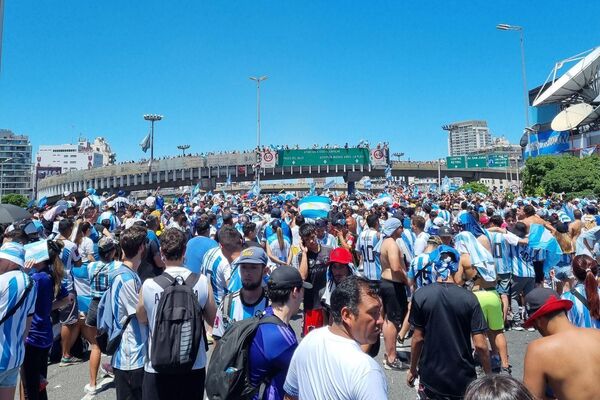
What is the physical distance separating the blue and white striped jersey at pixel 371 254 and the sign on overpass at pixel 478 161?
6826 cm

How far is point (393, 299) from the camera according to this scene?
5.83 m

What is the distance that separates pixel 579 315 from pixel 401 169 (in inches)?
2692

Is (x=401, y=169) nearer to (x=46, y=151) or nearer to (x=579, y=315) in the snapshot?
(x=579, y=315)

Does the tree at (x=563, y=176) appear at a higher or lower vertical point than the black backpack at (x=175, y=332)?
higher

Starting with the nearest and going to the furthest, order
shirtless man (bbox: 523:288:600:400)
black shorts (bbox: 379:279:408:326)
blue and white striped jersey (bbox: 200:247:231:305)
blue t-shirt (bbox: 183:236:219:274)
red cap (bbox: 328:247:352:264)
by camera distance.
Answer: shirtless man (bbox: 523:288:600:400)
red cap (bbox: 328:247:352:264)
blue and white striped jersey (bbox: 200:247:231:305)
black shorts (bbox: 379:279:408:326)
blue t-shirt (bbox: 183:236:219:274)

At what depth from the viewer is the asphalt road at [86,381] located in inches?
197

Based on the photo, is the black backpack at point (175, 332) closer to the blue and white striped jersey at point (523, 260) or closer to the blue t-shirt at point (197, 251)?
the blue t-shirt at point (197, 251)

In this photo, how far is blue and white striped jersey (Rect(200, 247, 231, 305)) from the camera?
198 inches

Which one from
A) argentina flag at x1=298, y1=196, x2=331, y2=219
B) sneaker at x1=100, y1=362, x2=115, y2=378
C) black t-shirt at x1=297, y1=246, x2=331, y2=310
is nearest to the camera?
black t-shirt at x1=297, y1=246, x2=331, y2=310

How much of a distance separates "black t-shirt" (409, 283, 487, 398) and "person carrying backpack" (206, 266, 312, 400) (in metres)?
1.56

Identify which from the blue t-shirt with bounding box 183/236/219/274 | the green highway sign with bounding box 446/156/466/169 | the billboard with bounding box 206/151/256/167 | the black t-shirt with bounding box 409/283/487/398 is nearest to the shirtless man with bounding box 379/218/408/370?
the black t-shirt with bounding box 409/283/487/398

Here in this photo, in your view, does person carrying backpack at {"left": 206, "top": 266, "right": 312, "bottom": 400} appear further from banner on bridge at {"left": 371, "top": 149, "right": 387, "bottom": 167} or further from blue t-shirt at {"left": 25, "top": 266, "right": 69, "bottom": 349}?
banner on bridge at {"left": 371, "top": 149, "right": 387, "bottom": 167}

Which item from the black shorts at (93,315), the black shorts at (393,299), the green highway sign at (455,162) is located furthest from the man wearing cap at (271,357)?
the green highway sign at (455,162)

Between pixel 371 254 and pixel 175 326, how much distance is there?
4215 millimetres
